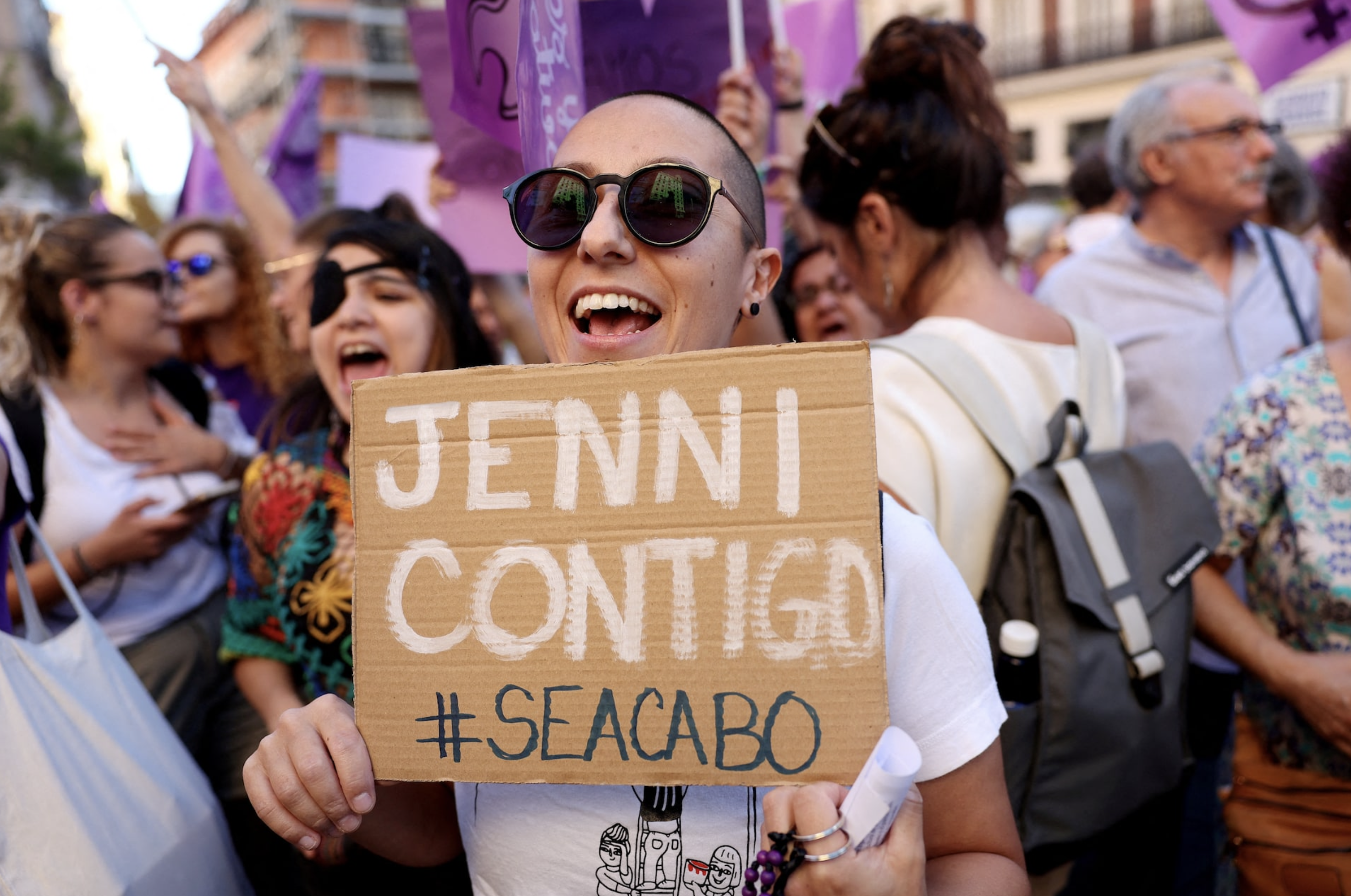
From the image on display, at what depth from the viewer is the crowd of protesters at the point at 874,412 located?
129 cm

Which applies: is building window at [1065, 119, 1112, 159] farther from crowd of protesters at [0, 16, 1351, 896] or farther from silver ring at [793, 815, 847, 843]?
silver ring at [793, 815, 847, 843]

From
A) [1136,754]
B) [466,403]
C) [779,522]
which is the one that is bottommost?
[1136,754]

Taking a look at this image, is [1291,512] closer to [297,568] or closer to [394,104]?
[297,568]

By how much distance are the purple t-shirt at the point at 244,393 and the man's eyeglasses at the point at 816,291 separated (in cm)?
240

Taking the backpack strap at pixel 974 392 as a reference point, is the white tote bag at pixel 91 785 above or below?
below

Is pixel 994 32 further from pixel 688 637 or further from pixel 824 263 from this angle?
pixel 688 637

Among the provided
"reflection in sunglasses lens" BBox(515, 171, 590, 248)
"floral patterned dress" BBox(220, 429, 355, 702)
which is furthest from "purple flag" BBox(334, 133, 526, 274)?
"floral patterned dress" BBox(220, 429, 355, 702)

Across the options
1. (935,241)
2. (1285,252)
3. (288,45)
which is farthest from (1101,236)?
(288,45)

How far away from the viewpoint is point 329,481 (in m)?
2.35

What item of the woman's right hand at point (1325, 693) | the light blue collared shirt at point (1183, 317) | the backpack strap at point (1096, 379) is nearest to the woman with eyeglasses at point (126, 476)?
the backpack strap at point (1096, 379)

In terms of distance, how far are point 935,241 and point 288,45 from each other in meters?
60.2

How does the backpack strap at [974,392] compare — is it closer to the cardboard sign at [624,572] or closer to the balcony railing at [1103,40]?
the cardboard sign at [624,572]

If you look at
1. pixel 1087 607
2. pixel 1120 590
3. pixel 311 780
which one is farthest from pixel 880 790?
pixel 1120 590

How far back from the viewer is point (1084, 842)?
1.77 meters
